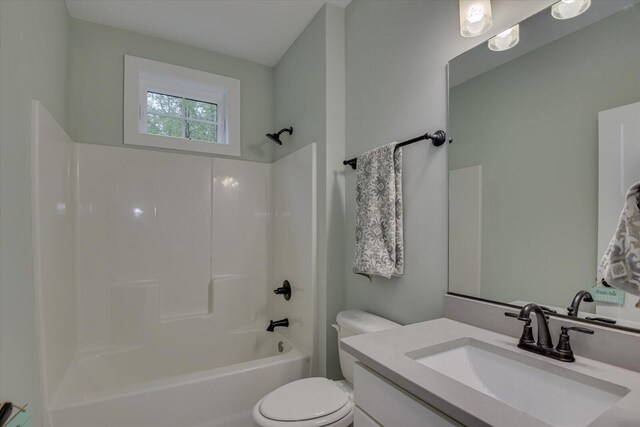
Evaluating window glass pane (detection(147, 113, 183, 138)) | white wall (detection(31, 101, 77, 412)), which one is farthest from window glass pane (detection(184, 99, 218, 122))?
white wall (detection(31, 101, 77, 412))

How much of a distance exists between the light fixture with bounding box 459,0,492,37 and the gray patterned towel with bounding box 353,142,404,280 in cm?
53

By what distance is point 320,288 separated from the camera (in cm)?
194

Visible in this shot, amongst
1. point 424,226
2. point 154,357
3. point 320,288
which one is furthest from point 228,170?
point 424,226

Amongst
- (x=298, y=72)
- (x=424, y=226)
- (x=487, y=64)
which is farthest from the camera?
(x=298, y=72)

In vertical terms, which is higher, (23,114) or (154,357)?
(23,114)

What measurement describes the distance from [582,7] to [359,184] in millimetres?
1039

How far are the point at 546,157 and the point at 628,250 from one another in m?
0.48

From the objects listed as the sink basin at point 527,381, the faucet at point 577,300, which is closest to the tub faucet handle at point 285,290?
the sink basin at point 527,381

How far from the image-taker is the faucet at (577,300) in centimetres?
91

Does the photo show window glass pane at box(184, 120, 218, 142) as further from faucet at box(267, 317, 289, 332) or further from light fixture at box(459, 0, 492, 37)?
light fixture at box(459, 0, 492, 37)

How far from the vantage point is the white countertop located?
1.92ft

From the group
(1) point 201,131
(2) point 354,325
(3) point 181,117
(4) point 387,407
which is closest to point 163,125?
(3) point 181,117

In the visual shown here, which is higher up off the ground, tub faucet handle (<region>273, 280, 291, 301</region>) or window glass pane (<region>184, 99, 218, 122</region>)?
window glass pane (<region>184, 99, 218, 122</region>)

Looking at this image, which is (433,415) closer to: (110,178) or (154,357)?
Result: (154,357)
